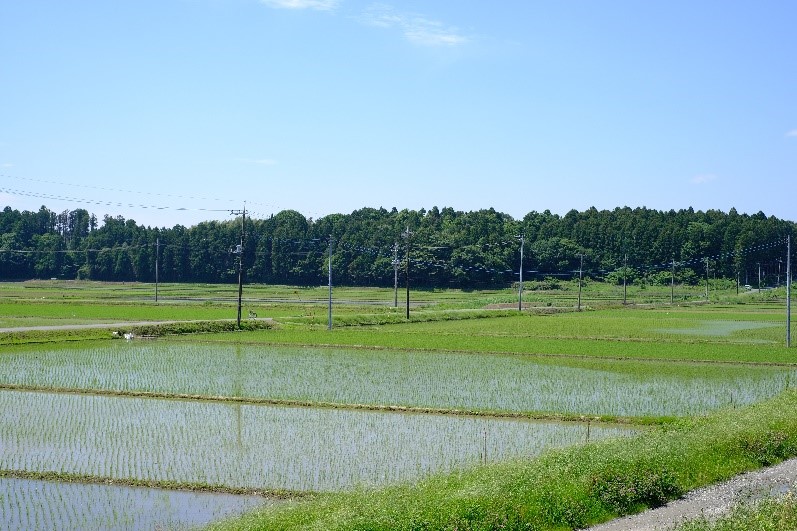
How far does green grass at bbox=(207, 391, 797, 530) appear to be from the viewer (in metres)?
10.3

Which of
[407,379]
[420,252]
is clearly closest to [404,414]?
[407,379]

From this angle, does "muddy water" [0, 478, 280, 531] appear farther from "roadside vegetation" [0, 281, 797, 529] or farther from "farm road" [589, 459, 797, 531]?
"farm road" [589, 459, 797, 531]

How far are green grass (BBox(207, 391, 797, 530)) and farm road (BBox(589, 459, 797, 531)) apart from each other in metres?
0.20

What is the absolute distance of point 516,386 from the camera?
23656 millimetres

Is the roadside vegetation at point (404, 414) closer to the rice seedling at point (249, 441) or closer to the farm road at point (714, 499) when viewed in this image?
the rice seedling at point (249, 441)

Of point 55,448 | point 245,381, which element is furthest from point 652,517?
point 245,381

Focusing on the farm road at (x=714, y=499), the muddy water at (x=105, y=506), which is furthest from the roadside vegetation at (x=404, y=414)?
the muddy water at (x=105, y=506)

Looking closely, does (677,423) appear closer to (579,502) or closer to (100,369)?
(579,502)

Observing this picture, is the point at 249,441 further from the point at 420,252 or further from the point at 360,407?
the point at 420,252

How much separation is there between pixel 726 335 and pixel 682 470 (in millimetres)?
29973

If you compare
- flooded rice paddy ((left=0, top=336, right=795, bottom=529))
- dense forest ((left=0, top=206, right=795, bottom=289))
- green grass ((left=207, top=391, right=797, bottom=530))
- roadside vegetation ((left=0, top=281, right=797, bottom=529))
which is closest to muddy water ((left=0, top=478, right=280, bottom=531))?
flooded rice paddy ((left=0, top=336, right=795, bottom=529))

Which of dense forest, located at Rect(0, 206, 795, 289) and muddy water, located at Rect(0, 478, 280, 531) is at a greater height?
dense forest, located at Rect(0, 206, 795, 289)

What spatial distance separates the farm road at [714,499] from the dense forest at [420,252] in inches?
3077

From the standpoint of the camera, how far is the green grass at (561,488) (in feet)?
33.7
